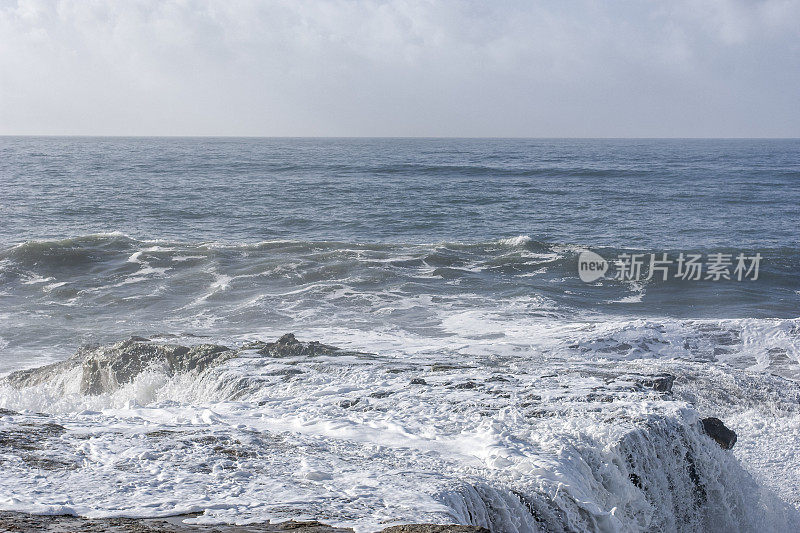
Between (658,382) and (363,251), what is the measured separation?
12.2 metres

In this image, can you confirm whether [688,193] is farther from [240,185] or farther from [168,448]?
[168,448]

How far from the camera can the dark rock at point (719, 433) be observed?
6.89m

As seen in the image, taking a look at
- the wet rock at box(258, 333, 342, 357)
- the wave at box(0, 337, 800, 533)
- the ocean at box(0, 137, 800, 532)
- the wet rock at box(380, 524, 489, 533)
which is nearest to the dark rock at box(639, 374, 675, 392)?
the wave at box(0, 337, 800, 533)

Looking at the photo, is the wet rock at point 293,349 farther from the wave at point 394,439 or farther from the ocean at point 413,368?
the ocean at point 413,368

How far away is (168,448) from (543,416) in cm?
358

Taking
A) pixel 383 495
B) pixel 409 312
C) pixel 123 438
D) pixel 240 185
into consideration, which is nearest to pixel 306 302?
pixel 409 312

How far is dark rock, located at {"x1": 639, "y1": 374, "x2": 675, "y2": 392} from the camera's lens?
8017 millimetres

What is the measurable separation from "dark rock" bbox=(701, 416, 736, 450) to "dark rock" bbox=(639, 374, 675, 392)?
0.93 metres

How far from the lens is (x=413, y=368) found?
8625 mm

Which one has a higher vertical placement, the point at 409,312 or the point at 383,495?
the point at 383,495

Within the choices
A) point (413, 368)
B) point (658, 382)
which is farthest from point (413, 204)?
point (658, 382)

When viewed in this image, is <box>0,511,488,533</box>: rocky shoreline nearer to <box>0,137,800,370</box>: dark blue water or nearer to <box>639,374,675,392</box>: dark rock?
<box>639,374,675,392</box>: dark rock

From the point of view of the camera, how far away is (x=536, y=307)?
46.4 ft

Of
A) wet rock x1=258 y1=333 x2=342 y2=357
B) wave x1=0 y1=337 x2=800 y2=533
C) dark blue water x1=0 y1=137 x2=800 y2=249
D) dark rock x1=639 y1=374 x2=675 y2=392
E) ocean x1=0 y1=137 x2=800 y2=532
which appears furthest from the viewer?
dark blue water x1=0 y1=137 x2=800 y2=249
